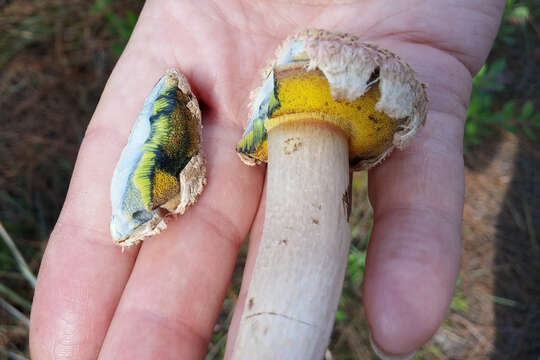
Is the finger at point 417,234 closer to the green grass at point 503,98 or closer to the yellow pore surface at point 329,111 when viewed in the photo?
the yellow pore surface at point 329,111

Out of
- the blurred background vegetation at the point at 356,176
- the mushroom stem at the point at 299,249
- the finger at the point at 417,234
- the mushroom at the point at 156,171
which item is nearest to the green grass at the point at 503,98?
the blurred background vegetation at the point at 356,176

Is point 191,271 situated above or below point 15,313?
above

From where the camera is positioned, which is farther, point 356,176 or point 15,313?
point 356,176

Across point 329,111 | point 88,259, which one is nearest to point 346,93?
point 329,111

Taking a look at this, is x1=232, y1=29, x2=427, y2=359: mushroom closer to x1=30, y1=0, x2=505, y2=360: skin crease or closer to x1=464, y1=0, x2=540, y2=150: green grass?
x1=30, y1=0, x2=505, y2=360: skin crease

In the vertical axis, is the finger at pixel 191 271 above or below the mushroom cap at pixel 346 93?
below

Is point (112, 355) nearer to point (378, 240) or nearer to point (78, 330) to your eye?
point (78, 330)

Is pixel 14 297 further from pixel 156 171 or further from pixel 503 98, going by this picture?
pixel 503 98
